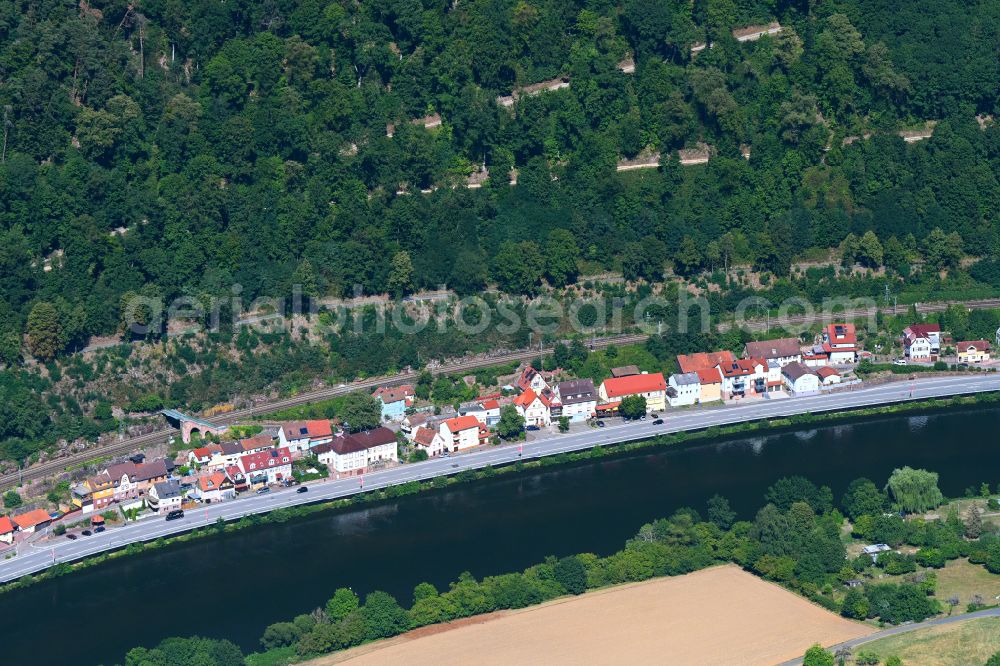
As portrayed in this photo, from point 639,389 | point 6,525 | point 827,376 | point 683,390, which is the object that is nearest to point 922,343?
point 827,376

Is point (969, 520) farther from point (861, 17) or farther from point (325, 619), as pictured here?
point (861, 17)

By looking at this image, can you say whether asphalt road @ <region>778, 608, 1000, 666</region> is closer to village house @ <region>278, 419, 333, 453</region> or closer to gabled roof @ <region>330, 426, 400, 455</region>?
gabled roof @ <region>330, 426, 400, 455</region>

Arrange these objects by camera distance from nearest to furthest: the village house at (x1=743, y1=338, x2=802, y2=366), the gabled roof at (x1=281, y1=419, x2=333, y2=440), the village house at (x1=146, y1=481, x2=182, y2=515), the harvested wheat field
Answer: the harvested wheat field
the village house at (x1=146, y1=481, x2=182, y2=515)
the gabled roof at (x1=281, y1=419, x2=333, y2=440)
the village house at (x1=743, y1=338, x2=802, y2=366)

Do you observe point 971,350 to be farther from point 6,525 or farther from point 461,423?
point 6,525

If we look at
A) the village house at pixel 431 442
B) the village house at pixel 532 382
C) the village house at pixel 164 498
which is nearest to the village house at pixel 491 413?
the village house at pixel 532 382

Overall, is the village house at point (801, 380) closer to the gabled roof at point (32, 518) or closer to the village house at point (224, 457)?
the village house at point (224, 457)

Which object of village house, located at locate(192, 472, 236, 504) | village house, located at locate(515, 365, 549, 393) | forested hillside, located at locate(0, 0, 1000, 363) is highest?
forested hillside, located at locate(0, 0, 1000, 363)

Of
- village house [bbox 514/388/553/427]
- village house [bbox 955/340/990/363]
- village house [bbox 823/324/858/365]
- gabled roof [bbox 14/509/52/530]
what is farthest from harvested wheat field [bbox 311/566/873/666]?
village house [bbox 955/340/990/363]

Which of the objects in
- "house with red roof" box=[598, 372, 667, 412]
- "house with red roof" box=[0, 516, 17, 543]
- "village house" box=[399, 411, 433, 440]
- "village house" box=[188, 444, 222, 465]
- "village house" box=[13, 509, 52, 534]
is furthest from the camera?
"house with red roof" box=[598, 372, 667, 412]
